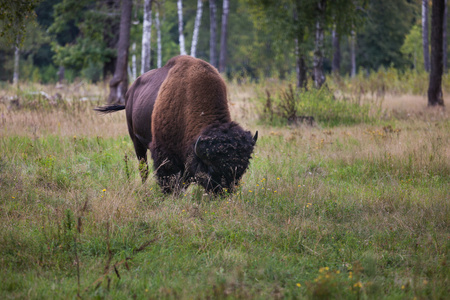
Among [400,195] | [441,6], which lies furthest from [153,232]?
[441,6]

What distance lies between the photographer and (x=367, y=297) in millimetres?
3059

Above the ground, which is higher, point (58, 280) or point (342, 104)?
point (342, 104)

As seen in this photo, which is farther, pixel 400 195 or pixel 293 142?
pixel 293 142

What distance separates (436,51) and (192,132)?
11.2m

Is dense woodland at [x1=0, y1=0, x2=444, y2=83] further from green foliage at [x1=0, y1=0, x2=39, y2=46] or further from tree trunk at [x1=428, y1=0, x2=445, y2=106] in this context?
tree trunk at [x1=428, y1=0, x2=445, y2=106]

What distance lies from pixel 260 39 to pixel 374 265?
34409 mm

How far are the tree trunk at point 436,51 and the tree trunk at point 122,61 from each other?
10.9m

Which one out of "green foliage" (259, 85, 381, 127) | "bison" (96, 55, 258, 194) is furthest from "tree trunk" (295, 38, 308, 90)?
"bison" (96, 55, 258, 194)

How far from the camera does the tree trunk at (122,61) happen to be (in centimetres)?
1435

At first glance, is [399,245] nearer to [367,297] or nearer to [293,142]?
[367,297]

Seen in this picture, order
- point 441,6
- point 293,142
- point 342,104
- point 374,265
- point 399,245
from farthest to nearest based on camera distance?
1. point 441,6
2. point 342,104
3. point 293,142
4. point 399,245
5. point 374,265

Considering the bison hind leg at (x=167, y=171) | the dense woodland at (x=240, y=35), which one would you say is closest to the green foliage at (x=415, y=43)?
the dense woodland at (x=240, y=35)

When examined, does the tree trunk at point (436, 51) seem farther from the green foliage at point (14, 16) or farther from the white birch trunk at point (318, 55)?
the green foliage at point (14, 16)

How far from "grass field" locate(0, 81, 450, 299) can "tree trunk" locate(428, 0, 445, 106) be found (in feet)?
19.8
